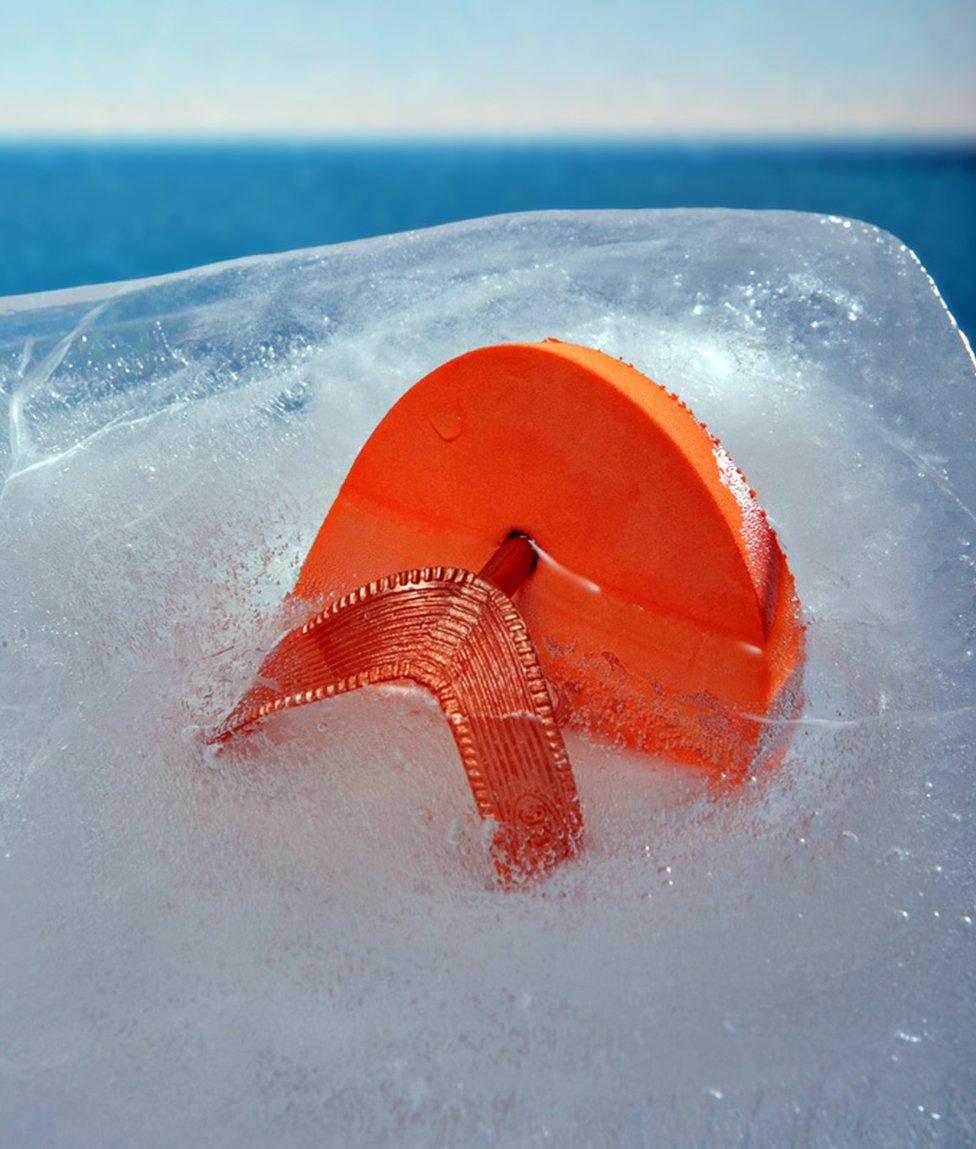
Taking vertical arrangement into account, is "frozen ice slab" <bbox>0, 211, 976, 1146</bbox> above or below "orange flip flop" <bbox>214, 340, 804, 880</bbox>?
below

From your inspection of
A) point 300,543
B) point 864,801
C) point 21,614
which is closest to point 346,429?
point 300,543

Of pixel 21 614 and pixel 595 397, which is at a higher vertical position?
pixel 595 397

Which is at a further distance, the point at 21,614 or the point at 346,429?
the point at 346,429

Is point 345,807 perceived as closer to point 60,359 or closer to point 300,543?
point 300,543
